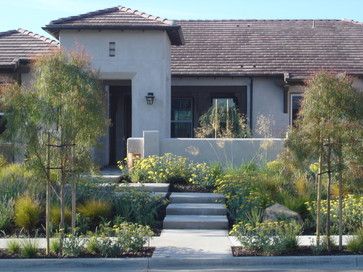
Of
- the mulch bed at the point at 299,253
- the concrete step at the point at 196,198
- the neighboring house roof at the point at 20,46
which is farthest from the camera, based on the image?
the neighboring house roof at the point at 20,46

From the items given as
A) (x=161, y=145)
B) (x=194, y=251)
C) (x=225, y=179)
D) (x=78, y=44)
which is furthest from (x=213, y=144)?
(x=194, y=251)

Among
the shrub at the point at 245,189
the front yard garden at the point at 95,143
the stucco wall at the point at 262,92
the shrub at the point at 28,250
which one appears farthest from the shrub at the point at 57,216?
the stucco wall at the point at 262,92

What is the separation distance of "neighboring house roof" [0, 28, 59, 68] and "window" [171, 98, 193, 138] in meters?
4.71

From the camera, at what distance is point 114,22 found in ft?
66.9

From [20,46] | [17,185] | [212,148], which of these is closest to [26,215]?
[17,185]

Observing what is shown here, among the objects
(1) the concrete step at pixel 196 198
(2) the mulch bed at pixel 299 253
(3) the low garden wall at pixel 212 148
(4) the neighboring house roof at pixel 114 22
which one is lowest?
(2) the mulch bed at pixel 299 253

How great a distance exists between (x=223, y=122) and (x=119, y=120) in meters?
3.54

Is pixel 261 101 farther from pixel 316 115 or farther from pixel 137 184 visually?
pixel 316 115

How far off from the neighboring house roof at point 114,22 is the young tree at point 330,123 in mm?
9183

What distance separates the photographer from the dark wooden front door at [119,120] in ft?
76.5

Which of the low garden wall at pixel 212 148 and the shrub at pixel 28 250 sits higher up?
the low garden wall at pixel 212 148

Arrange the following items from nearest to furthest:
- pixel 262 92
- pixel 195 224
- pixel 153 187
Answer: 1. pixel 195 224
2. pixel 153 187
3. pixel 262 92

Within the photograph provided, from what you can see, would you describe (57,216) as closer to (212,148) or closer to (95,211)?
(95,211)

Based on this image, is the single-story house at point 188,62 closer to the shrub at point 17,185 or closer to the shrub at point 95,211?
the shrub at point 17,185
